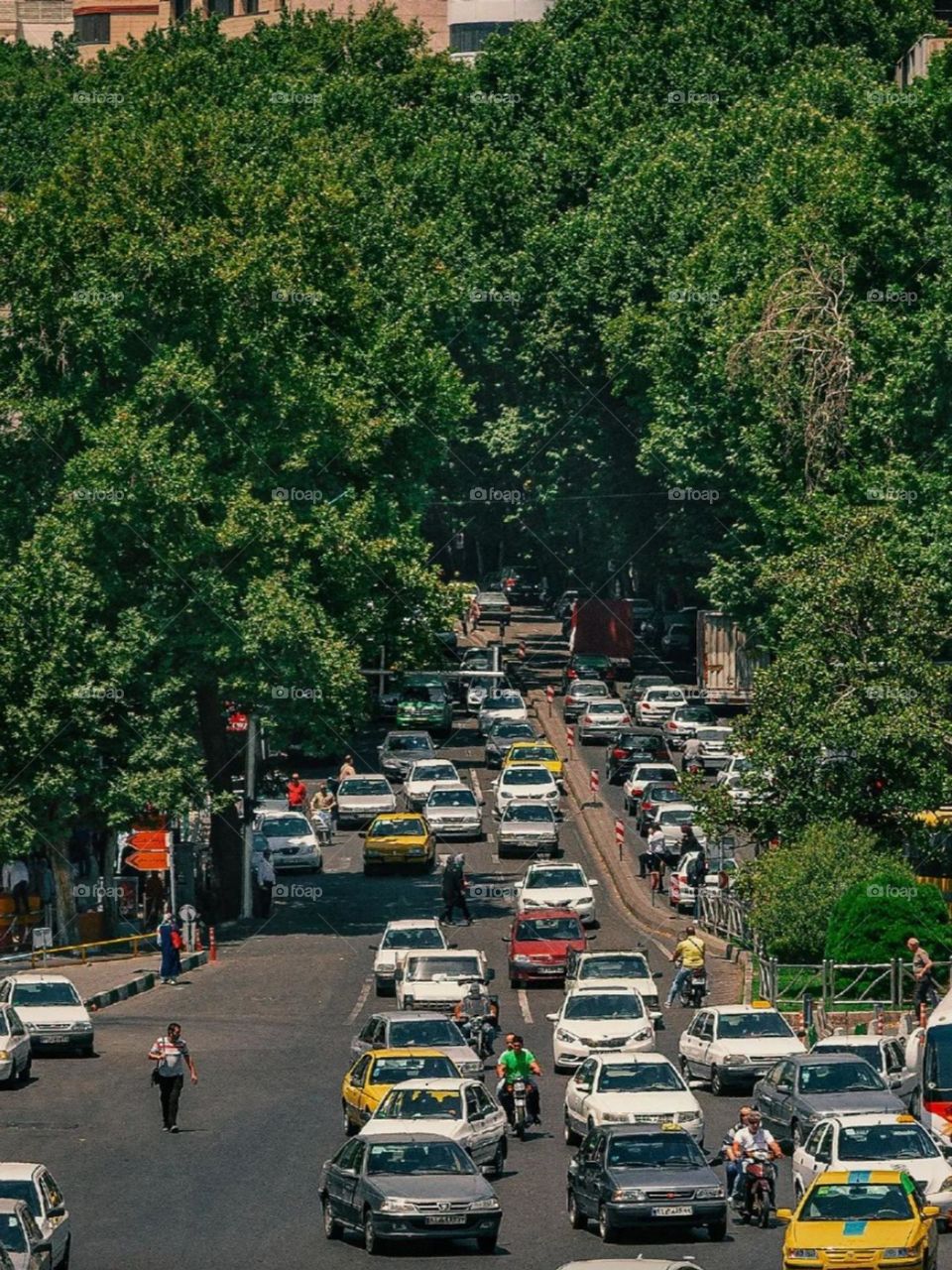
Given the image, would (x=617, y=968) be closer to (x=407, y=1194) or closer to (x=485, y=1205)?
(x=407, y=1194)

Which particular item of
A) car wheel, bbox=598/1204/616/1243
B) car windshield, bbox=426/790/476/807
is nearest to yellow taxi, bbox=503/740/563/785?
car windshield, bbox=426/790/476/807

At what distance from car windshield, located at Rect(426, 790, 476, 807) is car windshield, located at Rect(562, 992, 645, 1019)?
1101 inches

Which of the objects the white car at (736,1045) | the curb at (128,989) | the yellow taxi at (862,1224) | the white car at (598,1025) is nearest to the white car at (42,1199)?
the yellow taxi at (862,1224)

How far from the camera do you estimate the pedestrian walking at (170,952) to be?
57.7 meters

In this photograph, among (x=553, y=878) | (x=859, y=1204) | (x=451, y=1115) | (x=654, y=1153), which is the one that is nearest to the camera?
(x=859, y=1204)

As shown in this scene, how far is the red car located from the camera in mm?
56438

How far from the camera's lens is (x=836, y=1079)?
135 feet

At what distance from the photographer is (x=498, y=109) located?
361ft

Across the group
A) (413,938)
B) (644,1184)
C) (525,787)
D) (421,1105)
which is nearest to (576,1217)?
(644,1184)

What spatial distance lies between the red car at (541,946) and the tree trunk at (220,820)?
40.3 ft

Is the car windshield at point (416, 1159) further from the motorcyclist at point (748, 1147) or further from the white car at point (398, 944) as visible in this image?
the white car at point (398, 944)

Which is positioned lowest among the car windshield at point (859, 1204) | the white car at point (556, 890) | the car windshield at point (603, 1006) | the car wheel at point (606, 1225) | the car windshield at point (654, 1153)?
the white car at point (556, 890)

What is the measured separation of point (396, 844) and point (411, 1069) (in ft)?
97.1

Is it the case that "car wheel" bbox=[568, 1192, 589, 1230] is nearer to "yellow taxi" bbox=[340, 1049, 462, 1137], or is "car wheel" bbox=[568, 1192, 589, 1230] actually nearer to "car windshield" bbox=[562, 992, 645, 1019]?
"yellow taxi" bbox=[340, 1049, 462, 1137]
